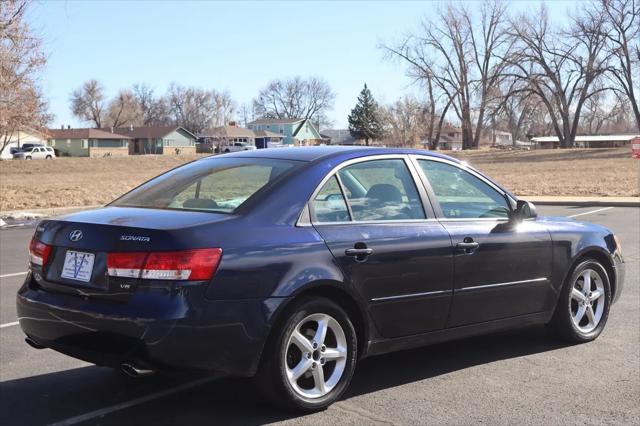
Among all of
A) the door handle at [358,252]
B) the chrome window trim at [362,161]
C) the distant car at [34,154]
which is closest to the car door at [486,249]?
the chrome window trim at [362,161]

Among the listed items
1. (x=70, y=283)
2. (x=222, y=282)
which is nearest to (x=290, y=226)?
(x=222, y=282)

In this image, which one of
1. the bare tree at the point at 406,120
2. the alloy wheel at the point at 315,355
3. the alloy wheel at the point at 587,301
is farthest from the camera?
the bare tree at the point at 406,120

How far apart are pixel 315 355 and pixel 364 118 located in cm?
10124

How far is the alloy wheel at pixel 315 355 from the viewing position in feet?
13.5

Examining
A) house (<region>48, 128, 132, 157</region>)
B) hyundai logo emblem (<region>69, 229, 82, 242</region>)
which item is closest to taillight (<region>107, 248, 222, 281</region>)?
hyundai logo emblem (<region>69, 229, 82, 242</region>)

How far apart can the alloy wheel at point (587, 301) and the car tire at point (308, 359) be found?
2.36 meters

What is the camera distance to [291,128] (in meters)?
122

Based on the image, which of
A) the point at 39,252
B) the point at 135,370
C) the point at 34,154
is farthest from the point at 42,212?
the point at 34,154

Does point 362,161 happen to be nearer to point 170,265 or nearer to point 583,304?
point 170,265

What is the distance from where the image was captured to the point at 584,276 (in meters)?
5.79

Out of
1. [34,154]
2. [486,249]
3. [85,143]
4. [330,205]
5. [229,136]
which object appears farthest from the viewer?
[229,136]

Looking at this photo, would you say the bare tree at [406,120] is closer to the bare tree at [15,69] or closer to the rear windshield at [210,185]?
the bare tree at [15,69]

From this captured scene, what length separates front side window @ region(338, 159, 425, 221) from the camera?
4.62 meters

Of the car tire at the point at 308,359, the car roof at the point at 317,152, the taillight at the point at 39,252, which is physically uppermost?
the car roof at the point at 317,152
